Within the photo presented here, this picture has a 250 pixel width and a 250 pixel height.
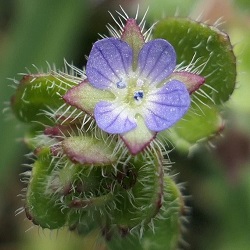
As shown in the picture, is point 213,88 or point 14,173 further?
point 14,173

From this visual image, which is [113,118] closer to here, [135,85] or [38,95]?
[135,85]

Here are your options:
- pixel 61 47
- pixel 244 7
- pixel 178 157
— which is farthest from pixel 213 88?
pixel 61 47

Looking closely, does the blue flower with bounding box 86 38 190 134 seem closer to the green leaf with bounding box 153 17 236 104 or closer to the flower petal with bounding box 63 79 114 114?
the flower petal with bounding box 63 79 114 114

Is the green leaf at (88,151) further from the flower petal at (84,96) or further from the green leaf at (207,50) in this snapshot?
the green leaf at (207,50)

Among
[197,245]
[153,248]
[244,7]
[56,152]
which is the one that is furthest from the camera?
[197,245]

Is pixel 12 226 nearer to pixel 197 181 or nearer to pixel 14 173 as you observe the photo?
pixel 14 173

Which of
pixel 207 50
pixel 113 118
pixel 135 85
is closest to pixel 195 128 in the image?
pixel 207 50

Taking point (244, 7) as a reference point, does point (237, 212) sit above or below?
below
